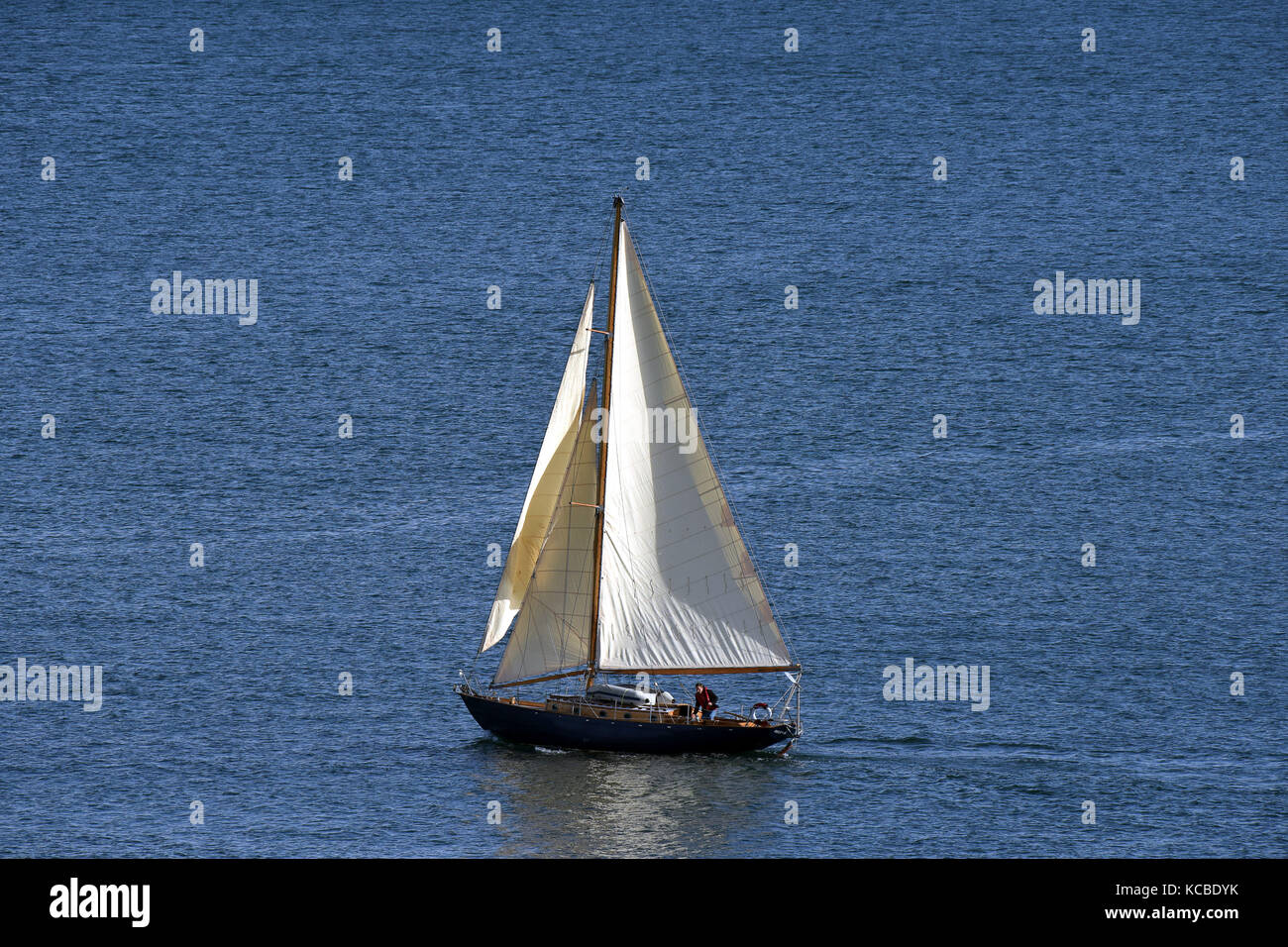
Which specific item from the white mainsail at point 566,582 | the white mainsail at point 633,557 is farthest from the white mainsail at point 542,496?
the white mainsail at point 566,582

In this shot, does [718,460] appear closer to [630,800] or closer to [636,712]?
[636,712]

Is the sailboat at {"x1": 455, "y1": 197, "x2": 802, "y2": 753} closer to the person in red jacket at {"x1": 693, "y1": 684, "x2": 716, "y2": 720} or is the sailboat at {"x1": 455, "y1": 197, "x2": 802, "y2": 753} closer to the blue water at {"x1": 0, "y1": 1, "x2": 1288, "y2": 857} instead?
the person in red jacket at {"x1": 693, "y1": 684, "x2": 716, "y2": 720}

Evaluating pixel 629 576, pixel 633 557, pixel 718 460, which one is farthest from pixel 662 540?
pixel 718 460

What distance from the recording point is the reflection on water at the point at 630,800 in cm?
7906

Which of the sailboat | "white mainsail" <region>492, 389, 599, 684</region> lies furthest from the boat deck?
"white mainsail" <region>492, 389, 599, 684</region>

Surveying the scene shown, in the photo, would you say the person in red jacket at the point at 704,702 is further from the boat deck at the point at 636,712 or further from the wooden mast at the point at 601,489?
the wooden mast at the point at 601,489

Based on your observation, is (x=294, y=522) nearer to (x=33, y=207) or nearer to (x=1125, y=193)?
(x=33, y=207)

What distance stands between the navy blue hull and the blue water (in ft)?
3.71

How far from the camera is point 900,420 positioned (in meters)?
155

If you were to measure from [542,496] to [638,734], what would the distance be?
1004cm

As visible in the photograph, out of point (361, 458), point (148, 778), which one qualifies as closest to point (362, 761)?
point (148, 778)

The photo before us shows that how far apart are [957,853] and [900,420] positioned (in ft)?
251

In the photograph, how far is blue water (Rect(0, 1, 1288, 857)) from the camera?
8694cm

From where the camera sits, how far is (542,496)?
87312 mm
